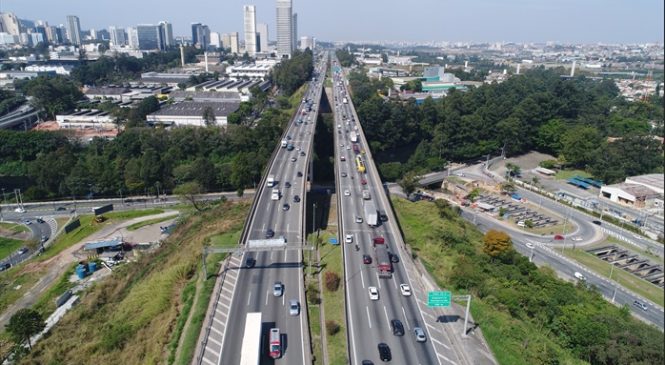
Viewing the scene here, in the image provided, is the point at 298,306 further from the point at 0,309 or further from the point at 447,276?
the point at 0,309

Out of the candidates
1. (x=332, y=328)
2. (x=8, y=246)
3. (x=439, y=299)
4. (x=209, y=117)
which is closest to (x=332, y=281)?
(x=332, y=328)

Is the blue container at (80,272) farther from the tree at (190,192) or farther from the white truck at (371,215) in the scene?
the white truck at (371,215)

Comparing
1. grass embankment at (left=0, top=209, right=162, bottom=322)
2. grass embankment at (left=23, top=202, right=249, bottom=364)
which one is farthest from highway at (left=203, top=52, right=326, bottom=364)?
grass embankment at (left=0, top=209, right=162, bottom=322)

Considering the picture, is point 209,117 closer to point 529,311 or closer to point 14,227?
point 14,227

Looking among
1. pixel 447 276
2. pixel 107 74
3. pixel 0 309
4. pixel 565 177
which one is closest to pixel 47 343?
pixel 0 309

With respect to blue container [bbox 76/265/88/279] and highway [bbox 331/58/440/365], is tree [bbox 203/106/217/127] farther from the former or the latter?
blue container [bbox 76/265/88/279]
